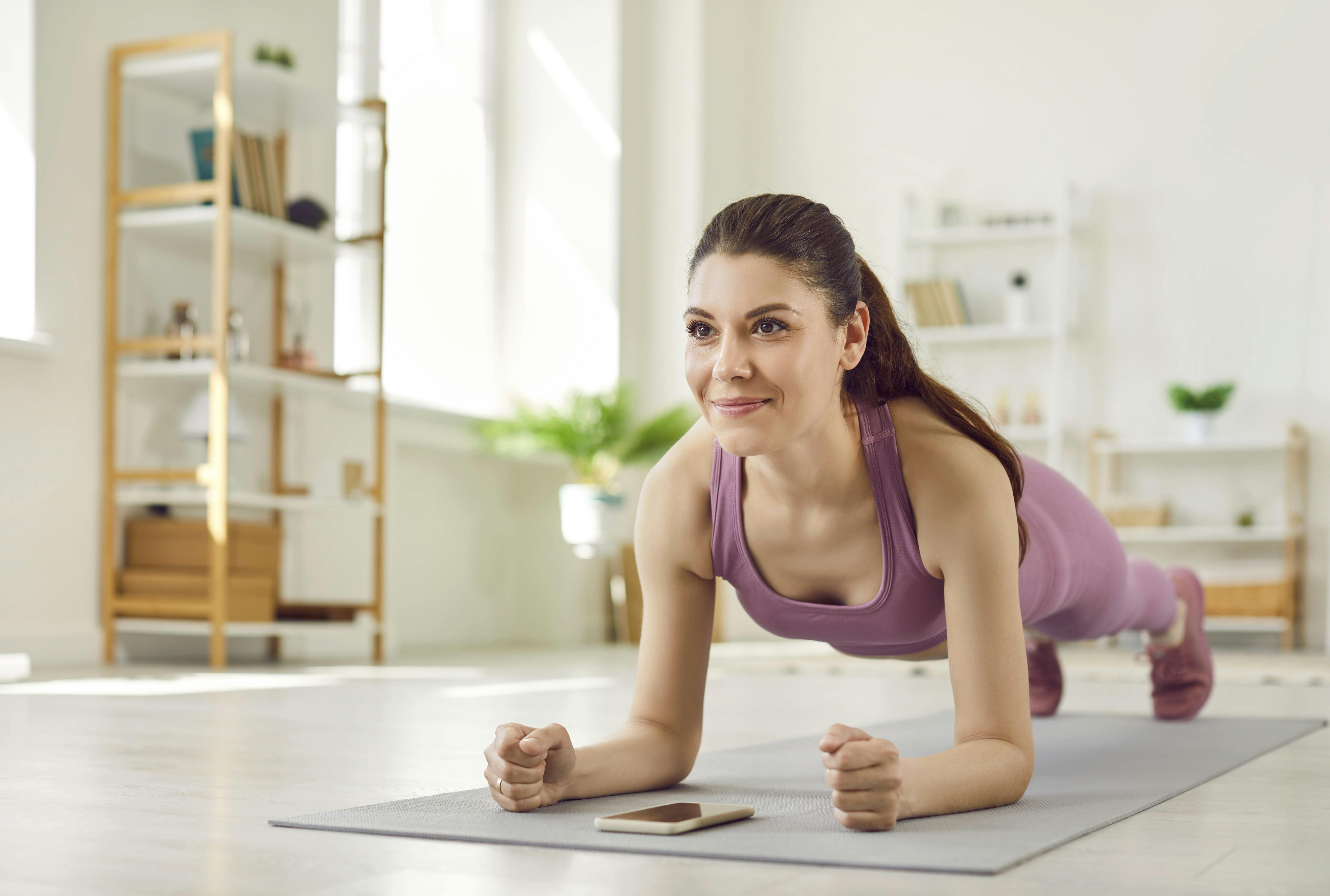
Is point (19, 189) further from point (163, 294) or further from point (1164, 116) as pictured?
point (1164, 116)

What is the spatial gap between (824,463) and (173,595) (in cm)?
313

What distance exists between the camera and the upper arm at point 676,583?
1556mm

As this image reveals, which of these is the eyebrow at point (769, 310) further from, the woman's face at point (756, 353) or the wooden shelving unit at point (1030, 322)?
the wooden shelving unit at point (1030, 322)

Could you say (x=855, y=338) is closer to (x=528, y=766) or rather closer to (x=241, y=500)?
(x=528, y=766)

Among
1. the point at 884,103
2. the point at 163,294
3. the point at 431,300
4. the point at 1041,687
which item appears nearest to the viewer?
the point at 1041,687

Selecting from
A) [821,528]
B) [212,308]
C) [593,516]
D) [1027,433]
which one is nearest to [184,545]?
[212,308]

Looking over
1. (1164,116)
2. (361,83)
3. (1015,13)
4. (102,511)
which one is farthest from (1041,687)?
(1015,13)

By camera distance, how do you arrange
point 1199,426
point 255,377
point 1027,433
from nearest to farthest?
point 255,377
point 1199,426
point 1027,433

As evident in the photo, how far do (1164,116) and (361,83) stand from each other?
12.2 feet

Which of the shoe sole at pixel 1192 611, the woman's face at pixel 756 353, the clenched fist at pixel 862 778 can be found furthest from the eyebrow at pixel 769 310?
the shoe sole at pixel 1192 611

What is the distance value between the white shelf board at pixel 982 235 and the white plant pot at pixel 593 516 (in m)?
2.05

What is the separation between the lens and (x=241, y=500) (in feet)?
13.5

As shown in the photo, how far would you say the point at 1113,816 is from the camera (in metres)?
1.40

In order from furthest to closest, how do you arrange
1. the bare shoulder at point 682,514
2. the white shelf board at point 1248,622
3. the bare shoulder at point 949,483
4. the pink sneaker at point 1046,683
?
the white shelf board at point 1248,622
the pink sneaker at point 1046,683
the bare shoulder at point 682,514
the bare shoulder at point 949,483
